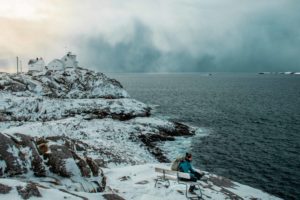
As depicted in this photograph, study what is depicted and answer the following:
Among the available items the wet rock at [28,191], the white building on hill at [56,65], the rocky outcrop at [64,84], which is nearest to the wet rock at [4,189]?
the wet rock at [28,191]

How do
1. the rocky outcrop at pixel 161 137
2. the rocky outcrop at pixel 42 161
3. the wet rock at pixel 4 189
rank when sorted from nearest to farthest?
1. the wet rock at pixel 4 189
2. the rocky outcrop at pixel 42 161
3. the rocky outcrop at pixel 161 137

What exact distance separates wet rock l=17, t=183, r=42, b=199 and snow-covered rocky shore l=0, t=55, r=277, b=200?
0.13 ft

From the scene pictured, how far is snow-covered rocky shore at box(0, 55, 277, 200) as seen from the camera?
17.2 meters

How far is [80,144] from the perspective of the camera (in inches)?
1185

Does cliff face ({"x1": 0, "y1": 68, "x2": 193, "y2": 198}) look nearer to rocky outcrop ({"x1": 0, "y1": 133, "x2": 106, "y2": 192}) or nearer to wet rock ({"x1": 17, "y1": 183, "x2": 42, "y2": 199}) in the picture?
rocky outcrop ({"x1": 0, "y1": 133, "x2": 106, "y2": 192})

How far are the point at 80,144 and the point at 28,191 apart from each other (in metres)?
16.0

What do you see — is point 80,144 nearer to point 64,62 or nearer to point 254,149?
point 254,149

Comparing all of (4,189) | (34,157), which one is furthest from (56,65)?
(4,189)

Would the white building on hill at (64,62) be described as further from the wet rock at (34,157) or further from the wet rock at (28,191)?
the wet rock at (28,191)

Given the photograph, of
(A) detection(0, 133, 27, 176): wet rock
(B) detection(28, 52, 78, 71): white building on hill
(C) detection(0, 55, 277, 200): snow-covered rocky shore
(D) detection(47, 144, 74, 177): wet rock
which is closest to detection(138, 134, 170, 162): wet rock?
(C) detection(0, 55, 277, 200): snow-covered rocky shore

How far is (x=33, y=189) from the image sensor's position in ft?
47.0

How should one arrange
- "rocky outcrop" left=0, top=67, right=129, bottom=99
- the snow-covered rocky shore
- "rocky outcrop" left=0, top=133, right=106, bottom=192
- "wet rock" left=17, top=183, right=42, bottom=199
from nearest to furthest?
"wet rock" left=17, top=183, right=42, bottom=199 → "rocky outcrop" left=0, top=133, right=106, bottom=192 → the snow-covered rocky shore → "rocky outcrop" left=0, top=67, right=129, bottom=99

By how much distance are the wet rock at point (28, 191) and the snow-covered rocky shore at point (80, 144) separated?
4 centimetres

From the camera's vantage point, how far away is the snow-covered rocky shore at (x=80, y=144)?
1719cm
